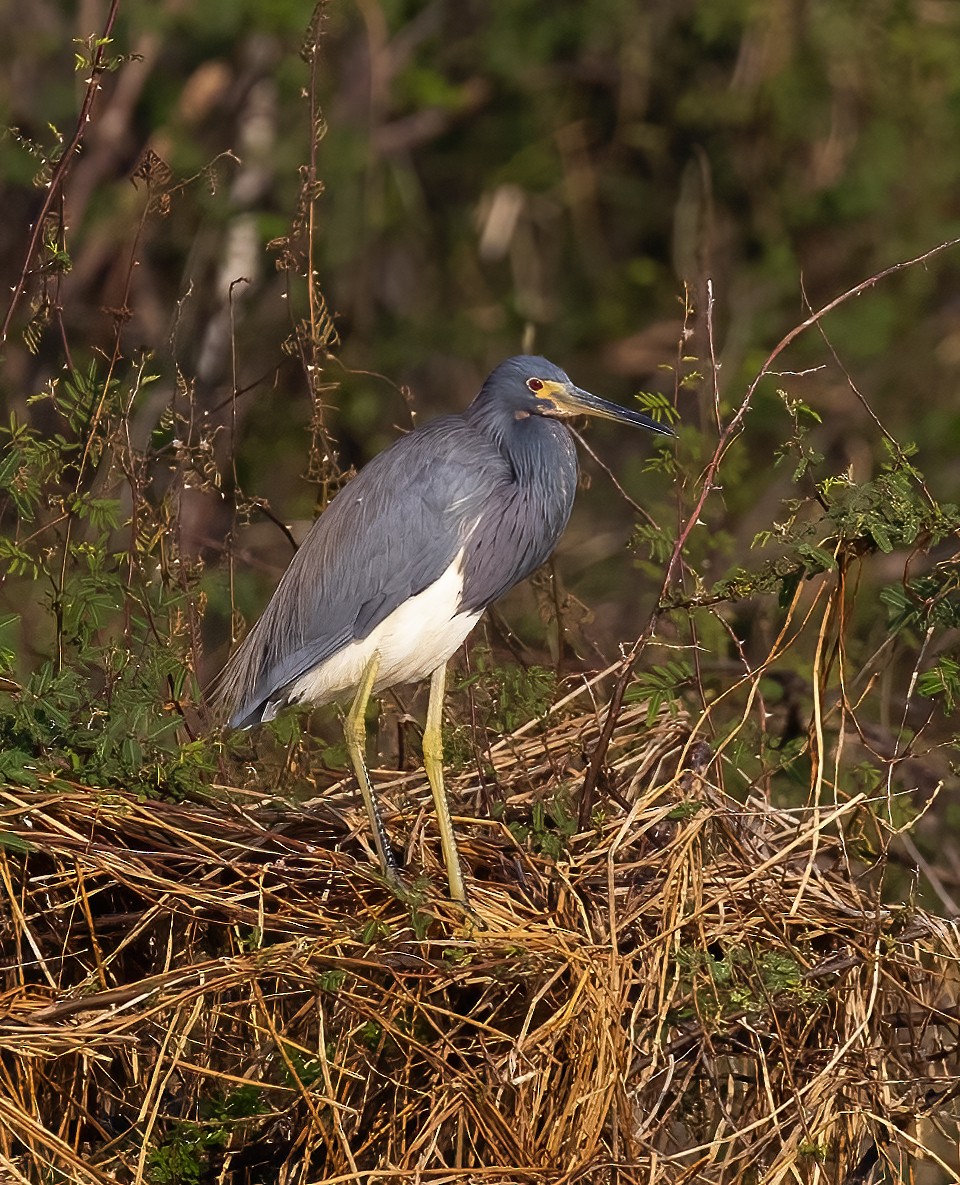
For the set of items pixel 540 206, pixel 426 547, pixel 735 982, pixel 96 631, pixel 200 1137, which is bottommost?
pixel 540 206

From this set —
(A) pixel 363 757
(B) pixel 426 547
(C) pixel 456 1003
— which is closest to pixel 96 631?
(A) pixel 363 757

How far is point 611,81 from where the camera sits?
1038 centimetres

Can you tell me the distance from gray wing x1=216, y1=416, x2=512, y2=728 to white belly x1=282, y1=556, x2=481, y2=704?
2 cm

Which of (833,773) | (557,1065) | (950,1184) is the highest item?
(557,1065)

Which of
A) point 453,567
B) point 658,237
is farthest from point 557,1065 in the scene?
point 658,237

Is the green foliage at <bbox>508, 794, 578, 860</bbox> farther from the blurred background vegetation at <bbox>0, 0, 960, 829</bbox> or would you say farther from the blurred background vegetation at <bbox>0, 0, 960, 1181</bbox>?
the blurred background vegetation at <bbox>0, 0, 960, 829</bbox>

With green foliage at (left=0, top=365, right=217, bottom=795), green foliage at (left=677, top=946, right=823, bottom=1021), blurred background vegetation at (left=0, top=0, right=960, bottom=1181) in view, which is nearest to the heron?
blurred background vegetation at (left=0, top=0, right=960, bottom=1181)

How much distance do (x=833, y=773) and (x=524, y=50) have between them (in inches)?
297

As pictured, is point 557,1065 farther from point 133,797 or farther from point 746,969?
point 133,797

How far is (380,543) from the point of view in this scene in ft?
12.2

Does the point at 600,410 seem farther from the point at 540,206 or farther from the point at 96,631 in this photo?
the point at 540,206

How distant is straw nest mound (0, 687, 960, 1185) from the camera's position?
2.85 metres

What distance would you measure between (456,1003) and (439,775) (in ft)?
1.49

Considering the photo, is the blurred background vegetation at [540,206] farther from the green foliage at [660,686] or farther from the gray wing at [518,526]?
the green foliage at [660,686]
